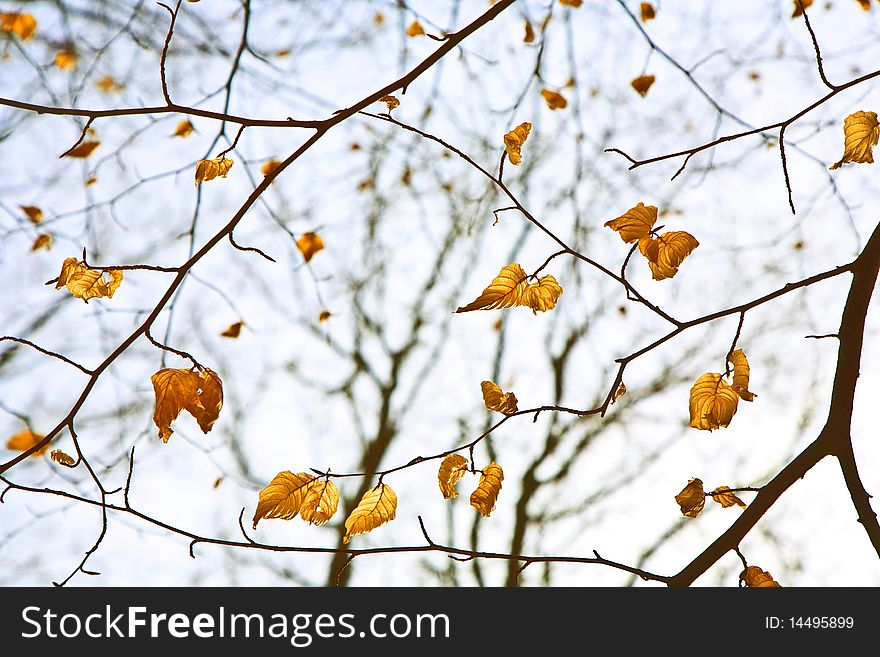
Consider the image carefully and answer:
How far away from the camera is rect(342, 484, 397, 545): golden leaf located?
1151 millimetres

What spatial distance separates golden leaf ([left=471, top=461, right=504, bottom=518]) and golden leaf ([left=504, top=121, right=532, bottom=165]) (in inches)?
21.5

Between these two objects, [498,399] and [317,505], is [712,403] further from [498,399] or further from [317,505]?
[317,505]

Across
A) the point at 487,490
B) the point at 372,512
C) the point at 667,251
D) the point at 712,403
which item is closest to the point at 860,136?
the point at 667,251

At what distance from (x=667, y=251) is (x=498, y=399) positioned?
38 centimetres

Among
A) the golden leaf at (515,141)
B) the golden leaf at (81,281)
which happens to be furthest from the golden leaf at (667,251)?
the golden leaf at (81,281)

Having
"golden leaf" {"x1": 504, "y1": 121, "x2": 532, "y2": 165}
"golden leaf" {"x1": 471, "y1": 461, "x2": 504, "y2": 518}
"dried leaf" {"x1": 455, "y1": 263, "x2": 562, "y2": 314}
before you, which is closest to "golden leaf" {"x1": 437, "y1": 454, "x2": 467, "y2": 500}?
"golden leaf" {"x1": 471, "y1": 461, "x2": 504, "y2": 518}

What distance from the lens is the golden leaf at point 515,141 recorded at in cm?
115

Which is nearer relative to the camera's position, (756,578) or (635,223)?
(635,223)

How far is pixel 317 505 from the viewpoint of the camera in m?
1.17

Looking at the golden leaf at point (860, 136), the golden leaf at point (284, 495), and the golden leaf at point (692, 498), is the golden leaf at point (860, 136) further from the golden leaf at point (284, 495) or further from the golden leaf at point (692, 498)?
the golden leaf at point (284, 495)

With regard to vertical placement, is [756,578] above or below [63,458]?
below
